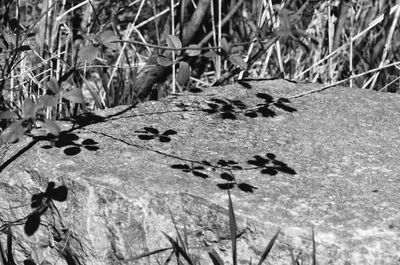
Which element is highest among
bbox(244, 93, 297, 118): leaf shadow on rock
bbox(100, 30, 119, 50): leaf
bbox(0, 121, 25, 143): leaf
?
bbox(100, 30, 119, 50): leaf

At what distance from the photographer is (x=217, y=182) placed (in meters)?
2.06

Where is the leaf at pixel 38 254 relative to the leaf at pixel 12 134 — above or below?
below

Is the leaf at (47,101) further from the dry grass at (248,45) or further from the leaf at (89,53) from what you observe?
the dry grass at (248,45)

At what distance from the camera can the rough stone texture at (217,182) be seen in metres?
1.92

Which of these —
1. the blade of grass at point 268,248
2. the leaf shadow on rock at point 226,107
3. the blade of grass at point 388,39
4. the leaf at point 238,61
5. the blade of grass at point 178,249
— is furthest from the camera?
the blade of grass at point 388,39

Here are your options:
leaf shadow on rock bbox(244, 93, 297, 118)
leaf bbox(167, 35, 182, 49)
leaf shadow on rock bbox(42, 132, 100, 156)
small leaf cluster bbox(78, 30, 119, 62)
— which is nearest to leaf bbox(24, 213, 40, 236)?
leaf shadow on rock bbox(42, 132, 100, 156)

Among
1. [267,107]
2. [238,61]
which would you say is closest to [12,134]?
[238,61]

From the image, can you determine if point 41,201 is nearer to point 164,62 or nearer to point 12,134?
point 12,134

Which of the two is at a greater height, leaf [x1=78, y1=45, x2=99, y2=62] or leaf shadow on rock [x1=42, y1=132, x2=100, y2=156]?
leaf [x1=78, y1=45, x2=99, y2=62]

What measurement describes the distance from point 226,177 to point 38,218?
53cm

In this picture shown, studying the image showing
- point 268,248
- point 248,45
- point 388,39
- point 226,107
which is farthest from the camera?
point 248,45

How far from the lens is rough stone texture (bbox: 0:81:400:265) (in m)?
1.92

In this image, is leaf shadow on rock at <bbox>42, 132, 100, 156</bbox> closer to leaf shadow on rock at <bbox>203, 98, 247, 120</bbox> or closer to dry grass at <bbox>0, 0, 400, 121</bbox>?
leaf shadow on rock at <bbox>203, 98, 247, 120</bbox>

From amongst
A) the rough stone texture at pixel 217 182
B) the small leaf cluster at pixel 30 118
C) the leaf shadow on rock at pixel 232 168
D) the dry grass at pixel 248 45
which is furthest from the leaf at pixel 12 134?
the dry grass at pixel 248 45
